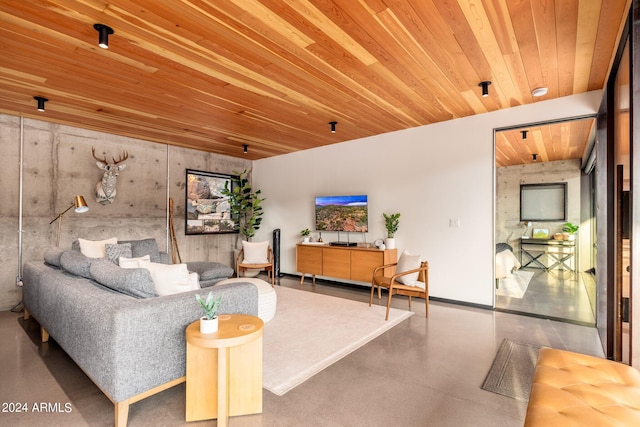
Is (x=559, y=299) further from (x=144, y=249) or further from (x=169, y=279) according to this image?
(x=144, y=249)

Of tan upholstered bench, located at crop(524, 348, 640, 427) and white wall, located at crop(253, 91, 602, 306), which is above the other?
white wall, located at crop(253, 91, 602, 306)

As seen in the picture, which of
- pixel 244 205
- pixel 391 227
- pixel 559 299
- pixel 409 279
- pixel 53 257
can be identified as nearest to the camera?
pixel 53 257

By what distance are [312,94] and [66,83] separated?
8.38ft

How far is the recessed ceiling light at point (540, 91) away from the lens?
3539mm

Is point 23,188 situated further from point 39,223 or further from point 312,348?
point 312,348

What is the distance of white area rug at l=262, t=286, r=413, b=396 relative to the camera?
2.58 m

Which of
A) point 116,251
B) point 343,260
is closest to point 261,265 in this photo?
point 343,260

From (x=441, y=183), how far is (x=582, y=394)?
3.63 metres

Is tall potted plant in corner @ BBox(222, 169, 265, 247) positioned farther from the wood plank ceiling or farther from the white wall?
the wood plank ceiling

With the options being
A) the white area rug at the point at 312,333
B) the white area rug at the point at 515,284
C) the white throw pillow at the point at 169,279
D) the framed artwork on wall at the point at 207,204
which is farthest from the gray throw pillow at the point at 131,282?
the white area rug at the point at 515,284

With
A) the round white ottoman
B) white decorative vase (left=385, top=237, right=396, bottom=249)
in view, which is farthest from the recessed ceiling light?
the round white ottoman

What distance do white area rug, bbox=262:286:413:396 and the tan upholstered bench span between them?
1557 mm

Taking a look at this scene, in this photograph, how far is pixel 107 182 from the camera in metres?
5.02

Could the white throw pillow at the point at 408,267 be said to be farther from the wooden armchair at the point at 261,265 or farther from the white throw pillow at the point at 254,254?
the white throw pillow at the point at 254,254
